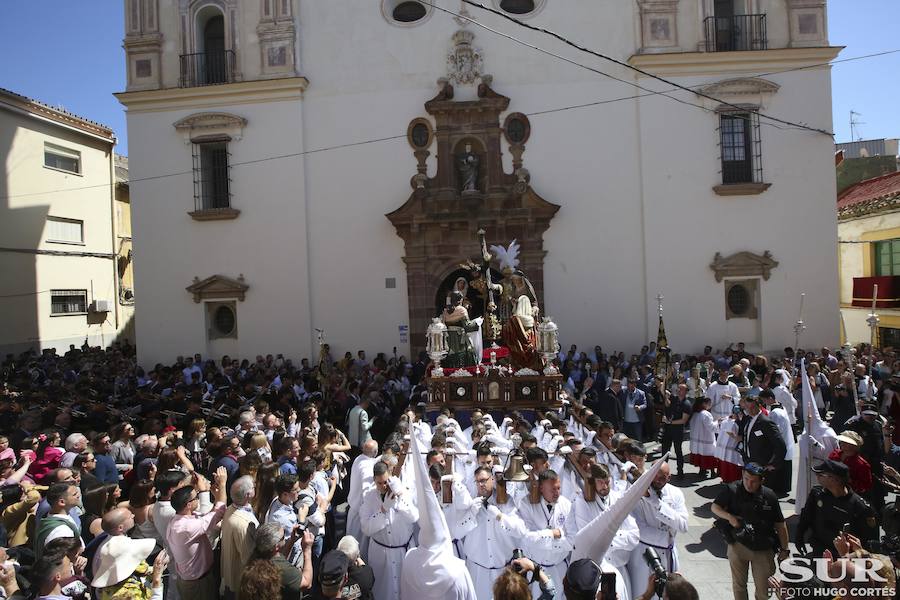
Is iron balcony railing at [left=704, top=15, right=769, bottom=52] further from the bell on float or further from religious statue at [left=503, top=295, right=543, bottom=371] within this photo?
→ the bell on float

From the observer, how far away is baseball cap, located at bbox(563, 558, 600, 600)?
322cm

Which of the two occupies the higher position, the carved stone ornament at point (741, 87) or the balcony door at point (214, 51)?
the balcony door at point (214, 51)

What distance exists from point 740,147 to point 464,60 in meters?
7.99

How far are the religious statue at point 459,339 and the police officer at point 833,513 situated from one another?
7560 millimetres

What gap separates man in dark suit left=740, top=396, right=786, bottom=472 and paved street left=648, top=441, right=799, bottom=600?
78cm

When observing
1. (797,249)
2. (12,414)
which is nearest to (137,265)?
(12,414)

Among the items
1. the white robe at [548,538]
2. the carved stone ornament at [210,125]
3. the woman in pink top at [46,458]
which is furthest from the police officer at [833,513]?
Answer: the carved stone ornament at [210,125]

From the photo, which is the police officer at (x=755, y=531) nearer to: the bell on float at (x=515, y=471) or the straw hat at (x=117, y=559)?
the bell on float at (x=515, y=471)

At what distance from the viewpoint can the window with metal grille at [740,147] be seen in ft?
56.7

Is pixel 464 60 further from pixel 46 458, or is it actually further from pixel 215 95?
pixel 46 458

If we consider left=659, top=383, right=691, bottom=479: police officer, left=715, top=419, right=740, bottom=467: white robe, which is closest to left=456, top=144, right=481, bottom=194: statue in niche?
left=659, top=383, right=691, bottom=479: police officer

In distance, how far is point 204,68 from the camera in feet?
61.8

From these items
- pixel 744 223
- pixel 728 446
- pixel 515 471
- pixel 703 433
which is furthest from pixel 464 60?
pixel 515 471

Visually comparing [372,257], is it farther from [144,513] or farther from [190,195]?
[144,513]
